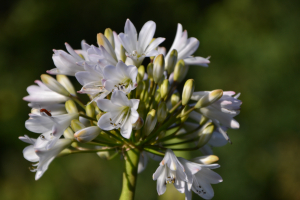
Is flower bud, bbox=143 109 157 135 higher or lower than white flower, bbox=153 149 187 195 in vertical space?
higher

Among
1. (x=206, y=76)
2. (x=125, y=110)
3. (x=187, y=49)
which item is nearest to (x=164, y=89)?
(x=125, y=110)

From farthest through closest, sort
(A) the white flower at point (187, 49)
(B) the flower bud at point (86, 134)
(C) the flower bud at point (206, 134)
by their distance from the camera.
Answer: (A) the white flower at point (187, 49) < (C) the flower bud at point (206, 134) < (B) the flower bud at point (86, 134)

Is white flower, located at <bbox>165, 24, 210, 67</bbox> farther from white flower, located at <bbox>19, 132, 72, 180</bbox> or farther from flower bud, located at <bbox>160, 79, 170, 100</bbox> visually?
white flower, located at <bbox>19, 132, 72, 180</bbox>

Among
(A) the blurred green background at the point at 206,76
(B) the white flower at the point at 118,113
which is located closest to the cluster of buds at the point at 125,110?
(B) the white flower at the point at 118,113

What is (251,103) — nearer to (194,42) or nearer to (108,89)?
(194,42)

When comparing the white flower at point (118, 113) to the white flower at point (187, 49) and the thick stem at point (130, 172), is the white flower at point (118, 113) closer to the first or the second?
the thick stem at point (130, 172)

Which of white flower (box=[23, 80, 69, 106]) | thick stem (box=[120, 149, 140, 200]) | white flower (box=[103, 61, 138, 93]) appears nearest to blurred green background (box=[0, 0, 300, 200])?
thick stem (box=[120, 149, 140, 200])

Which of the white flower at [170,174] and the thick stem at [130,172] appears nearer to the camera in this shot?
the white flower at [170,174]
